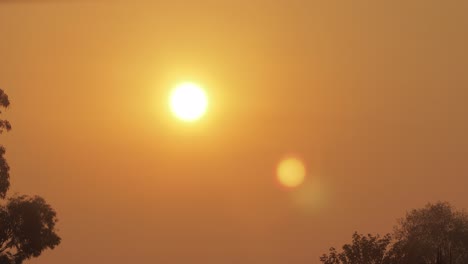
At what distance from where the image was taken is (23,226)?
5644 cm

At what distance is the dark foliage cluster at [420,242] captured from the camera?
76875mm

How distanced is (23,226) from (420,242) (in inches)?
1788

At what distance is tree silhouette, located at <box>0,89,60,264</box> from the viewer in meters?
55.9

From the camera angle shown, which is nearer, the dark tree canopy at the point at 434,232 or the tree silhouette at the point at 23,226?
the tree silhouette at the point at 23,226

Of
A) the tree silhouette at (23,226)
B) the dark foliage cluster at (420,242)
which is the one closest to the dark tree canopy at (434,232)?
the dark foliage cluster at (420,242)

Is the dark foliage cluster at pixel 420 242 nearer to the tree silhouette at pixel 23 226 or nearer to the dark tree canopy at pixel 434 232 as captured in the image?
the dark tree canopy at pixel 434 232

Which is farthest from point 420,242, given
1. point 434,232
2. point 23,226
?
point 23,226

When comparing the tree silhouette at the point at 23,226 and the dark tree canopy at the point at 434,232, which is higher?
the dark tree canopy at the point at 434,232

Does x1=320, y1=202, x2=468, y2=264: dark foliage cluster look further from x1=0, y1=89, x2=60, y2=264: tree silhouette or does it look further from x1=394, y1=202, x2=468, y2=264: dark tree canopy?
x1=0, y1=89, x2=60, y2=264: tree silhouette

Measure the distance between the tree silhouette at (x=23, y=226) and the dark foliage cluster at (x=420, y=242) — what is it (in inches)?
1259

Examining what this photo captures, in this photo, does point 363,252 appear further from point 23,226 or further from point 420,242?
point 23,226

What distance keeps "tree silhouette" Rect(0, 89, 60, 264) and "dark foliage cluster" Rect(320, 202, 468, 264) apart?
31990 millimetres

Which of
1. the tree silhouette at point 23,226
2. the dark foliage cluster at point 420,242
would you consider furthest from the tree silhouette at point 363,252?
the tree silhouette at point 23,226

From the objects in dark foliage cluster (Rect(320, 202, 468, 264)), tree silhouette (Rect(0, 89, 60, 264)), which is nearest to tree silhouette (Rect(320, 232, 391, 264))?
dark foliage cluster (Rect(320, 202, 468, 264))
